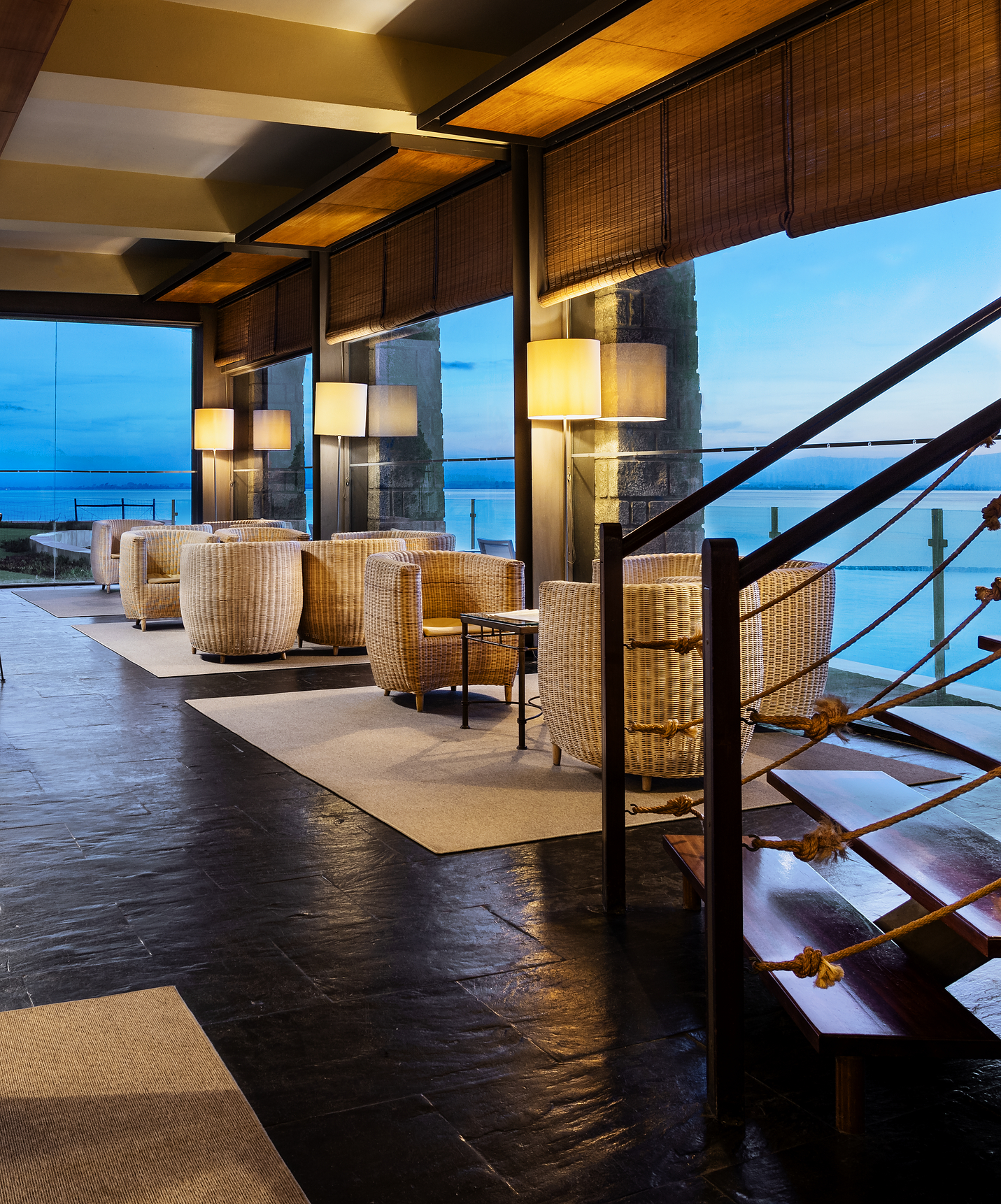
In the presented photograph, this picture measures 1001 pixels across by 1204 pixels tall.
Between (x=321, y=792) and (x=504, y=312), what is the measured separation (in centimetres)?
545

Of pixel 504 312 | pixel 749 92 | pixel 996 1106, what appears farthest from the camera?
pixel 504 312

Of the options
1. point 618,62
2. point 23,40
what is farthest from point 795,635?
point 23,40

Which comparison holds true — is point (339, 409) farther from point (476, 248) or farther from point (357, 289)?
point (476, 248)

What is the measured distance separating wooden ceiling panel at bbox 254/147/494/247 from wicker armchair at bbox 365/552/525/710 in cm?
232

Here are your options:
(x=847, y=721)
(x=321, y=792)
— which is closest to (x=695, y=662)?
(x=321, y=792)

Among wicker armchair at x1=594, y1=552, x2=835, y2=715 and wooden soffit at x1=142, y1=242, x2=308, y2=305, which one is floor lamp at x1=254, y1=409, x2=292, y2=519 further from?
wicker armchair at x1=594, y1=552, x2=835, y2=715

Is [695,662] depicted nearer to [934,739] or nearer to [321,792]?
[321,792]

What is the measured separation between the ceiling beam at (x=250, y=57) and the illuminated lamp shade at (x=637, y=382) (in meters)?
1.85

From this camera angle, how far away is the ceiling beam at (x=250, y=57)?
573 centimetres

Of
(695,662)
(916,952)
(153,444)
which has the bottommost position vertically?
(916,952)

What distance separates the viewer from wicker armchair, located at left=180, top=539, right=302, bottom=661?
22.8ft

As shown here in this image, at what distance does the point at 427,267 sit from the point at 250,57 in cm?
189

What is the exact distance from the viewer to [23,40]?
457cm

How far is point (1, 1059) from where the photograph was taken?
2.04 meters
